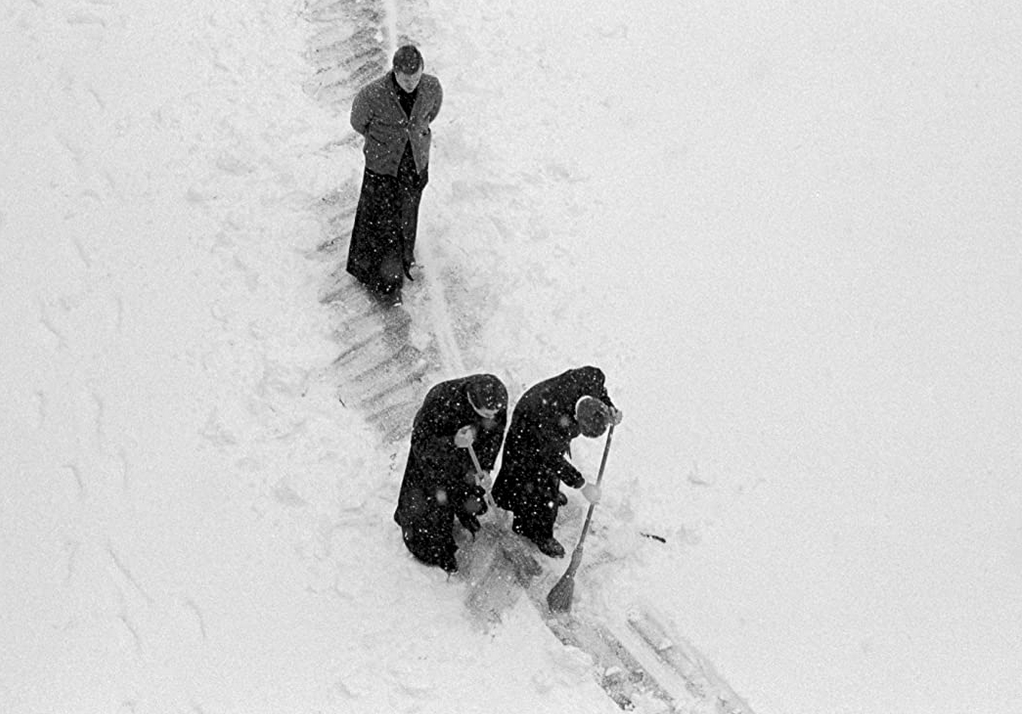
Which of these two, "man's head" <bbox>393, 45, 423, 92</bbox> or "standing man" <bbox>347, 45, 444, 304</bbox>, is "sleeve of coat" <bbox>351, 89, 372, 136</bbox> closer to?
"standing man" <bbox>347, 45, 444, 304</bbox>

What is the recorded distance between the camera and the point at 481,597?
21.4 ft

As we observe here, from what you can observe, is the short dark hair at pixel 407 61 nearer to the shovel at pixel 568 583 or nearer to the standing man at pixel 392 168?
the standing man at pixel 392 168

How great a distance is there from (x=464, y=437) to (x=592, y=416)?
0.68m

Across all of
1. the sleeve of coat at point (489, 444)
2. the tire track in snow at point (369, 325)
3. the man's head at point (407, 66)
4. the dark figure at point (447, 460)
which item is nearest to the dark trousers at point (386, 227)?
the tire track in snow at point (369, 325)

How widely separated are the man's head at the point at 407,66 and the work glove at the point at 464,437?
7.19ft

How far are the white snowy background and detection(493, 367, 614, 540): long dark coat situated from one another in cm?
55

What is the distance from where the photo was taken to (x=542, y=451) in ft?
→ 20.6

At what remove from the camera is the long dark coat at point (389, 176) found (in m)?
7.00

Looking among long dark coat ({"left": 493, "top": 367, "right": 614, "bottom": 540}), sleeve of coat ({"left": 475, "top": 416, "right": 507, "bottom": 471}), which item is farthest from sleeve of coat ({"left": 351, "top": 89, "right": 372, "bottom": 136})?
sleeve of coat ({"left": 475, "top": 416, "right": 507, "bottom": 471})

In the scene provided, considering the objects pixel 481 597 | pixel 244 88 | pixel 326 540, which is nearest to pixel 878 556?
pixel 481 597

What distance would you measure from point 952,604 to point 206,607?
14.1 ft

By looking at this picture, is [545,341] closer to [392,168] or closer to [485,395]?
[392,168]

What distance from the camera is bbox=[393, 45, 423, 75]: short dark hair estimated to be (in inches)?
261

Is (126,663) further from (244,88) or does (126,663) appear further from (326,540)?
(244,88)
